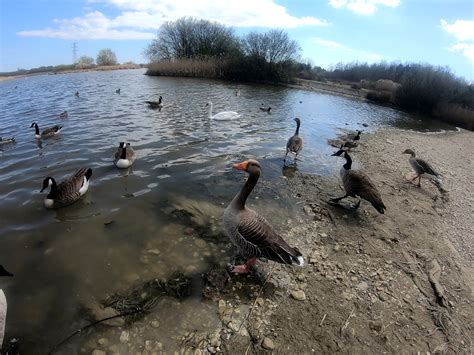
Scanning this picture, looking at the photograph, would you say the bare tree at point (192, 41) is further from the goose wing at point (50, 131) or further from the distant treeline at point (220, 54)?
the goose wing at point (50, 131)

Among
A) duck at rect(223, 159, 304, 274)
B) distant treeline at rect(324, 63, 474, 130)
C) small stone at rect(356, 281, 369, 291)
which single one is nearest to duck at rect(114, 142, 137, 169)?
duck at rect(223, 159, 304, 274)

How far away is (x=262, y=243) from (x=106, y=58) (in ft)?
331

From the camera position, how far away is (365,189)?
8.37 m

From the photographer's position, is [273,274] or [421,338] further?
[273,274]

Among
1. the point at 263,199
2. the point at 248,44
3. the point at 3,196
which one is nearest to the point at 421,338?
the point at 263,199

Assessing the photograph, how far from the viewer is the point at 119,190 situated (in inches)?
369

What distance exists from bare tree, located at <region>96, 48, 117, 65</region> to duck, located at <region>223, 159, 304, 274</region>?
9779cm

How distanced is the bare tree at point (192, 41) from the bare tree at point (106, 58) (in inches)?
853

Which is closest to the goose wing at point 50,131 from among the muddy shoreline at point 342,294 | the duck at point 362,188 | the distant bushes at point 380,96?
the muddy shoreline at point 342,294

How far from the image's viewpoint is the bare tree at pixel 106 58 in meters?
88.8

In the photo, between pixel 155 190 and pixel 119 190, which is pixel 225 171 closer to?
pixel 155 190

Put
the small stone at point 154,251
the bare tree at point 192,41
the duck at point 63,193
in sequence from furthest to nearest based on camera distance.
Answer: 1. the bare tree at point 192,41
2. the duck at point 63,193
3. the small stone at point 154,251

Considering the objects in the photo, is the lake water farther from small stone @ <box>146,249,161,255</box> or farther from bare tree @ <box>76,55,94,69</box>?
bare tree @ <box>76,55,94,69</box>

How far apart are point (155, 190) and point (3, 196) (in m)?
4.37
